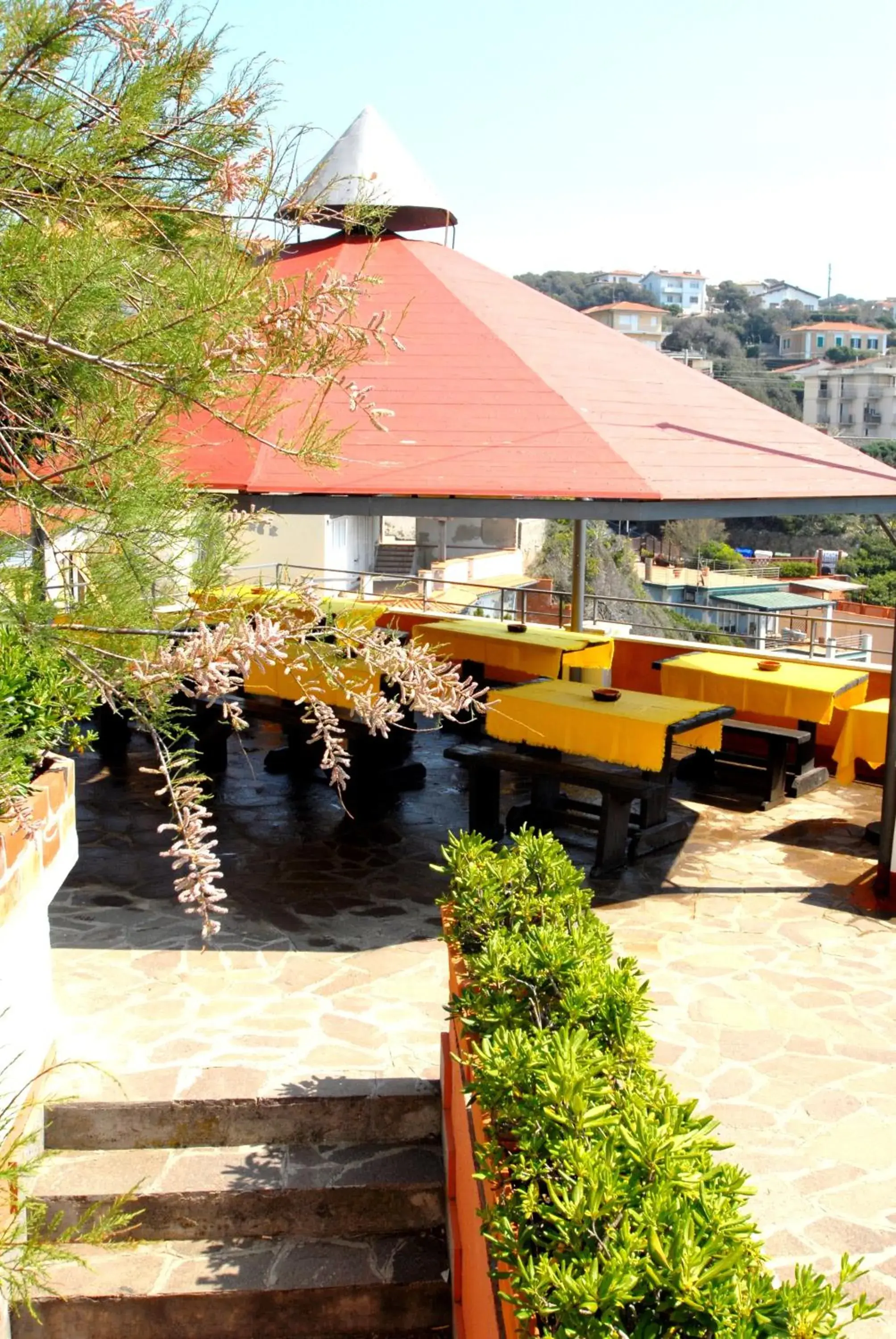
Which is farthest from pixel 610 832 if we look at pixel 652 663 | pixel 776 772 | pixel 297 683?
pixel 297 683

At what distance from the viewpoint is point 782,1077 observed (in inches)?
215

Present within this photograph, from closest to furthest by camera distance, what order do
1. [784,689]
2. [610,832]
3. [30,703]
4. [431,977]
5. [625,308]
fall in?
[30,703], [431,977], [610,832], [784,689], [625,308]

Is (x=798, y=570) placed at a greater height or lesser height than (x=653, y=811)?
greater

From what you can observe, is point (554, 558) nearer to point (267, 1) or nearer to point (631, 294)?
point (267, 1)

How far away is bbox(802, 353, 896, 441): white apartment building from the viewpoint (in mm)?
94688

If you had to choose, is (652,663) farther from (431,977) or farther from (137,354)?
(137,354)

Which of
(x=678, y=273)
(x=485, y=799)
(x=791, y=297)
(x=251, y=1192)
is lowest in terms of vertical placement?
(x=251, y=1192)

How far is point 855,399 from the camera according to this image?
96.2 meters

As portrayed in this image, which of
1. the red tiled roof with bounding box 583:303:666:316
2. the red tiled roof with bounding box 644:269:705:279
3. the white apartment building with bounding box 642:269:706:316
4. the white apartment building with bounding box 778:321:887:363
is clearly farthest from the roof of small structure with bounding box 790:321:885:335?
the red tiled roof with bounding box 644:269:705:279

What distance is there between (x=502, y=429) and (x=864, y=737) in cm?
365

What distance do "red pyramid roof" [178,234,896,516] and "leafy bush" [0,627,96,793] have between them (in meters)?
1.94

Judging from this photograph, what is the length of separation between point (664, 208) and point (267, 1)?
28.5 m

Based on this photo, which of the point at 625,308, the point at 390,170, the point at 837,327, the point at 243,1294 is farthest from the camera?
the point at 837,327

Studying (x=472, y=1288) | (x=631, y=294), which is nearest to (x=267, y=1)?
(x=472, y=1288)
